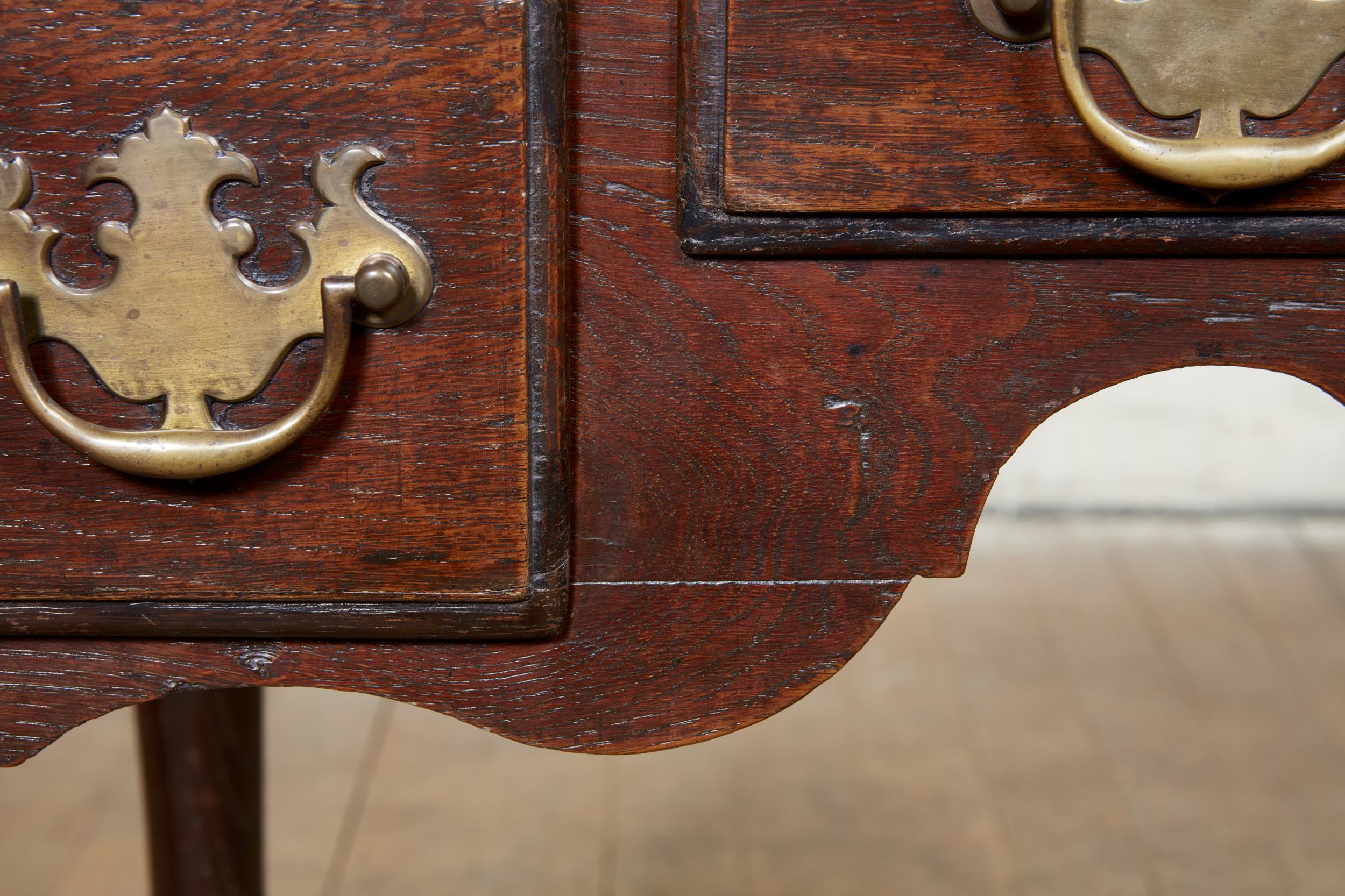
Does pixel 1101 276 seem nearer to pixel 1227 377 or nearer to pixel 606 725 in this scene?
pixel 606 725

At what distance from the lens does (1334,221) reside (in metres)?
0.33

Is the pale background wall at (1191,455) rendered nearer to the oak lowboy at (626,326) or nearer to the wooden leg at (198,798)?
the wooden leg at (198,798)

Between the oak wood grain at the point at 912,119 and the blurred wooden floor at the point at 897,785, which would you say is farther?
the blurred wooden floor at the point at 897,785

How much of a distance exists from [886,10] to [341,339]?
15 cm

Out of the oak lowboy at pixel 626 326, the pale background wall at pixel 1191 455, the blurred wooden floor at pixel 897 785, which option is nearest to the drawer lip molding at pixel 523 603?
the oak lowboy at pixel 626 326

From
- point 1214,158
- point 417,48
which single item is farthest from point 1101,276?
point 417,48

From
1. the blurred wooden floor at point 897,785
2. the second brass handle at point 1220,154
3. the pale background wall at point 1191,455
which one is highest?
the second brass handle at point 1220,154

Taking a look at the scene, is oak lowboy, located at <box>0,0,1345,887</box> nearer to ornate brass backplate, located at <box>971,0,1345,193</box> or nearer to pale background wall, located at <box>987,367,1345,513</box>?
ornate brass backplate, located at <box>971,0,1345,193</box>

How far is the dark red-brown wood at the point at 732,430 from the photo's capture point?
1.10 feet

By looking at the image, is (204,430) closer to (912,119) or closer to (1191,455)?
(912,119)

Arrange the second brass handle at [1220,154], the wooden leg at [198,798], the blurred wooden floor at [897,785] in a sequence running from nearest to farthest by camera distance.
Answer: the second brass handle at [1220,154] < the wooden leg at [198,798] < the blurred wooden floor at [897,785]

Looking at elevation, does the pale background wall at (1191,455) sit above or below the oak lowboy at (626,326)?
below

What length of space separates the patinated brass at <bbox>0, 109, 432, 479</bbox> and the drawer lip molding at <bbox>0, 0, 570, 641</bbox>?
0.03m

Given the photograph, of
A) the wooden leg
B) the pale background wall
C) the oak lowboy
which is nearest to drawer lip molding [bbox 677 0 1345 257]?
the oak lowboy
